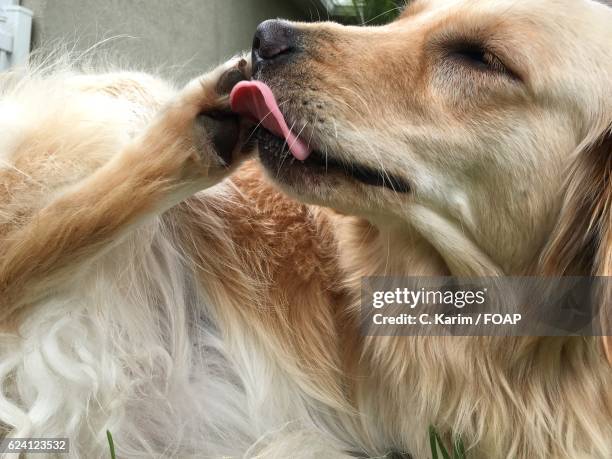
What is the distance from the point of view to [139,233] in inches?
70.5

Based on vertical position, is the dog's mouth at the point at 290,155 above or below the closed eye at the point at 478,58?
below

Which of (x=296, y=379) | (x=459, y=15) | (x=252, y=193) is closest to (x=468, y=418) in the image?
(x=296, y=379)

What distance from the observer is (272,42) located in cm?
158

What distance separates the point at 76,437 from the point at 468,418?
3.31 ft

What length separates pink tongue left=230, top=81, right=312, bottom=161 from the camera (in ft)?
4.95

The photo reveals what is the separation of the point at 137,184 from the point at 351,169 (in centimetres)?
51

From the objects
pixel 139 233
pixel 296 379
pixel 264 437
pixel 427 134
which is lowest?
pixel 264 437

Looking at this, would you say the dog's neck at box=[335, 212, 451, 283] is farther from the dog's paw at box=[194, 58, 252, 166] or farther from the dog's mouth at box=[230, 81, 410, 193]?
the dog's paw at box=[194, 58, 252, 166]

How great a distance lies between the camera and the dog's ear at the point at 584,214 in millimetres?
1586

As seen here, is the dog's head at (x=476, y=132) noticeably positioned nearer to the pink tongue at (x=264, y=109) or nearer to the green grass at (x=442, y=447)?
the pink tongue at (x=264, y=109)

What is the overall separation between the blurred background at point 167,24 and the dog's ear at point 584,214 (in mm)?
1562

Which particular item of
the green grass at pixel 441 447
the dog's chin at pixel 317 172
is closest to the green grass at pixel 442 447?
the green grass at pixel 441 447

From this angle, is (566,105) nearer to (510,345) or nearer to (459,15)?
(459,15)

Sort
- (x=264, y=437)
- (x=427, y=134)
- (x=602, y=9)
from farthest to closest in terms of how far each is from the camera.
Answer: (x=264, y=437) < (x=602, y=9) < (x=427, y=134)
